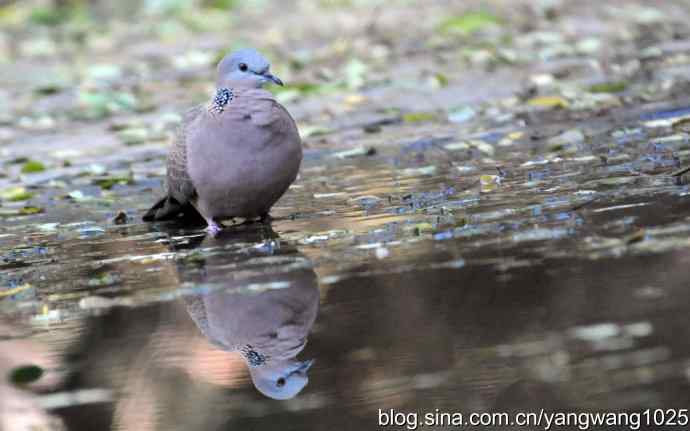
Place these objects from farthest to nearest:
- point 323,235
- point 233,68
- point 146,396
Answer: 1. point 233,68
2. point 323,235
3. point 146,396

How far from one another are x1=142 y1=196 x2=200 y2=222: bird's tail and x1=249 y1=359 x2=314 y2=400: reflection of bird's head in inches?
118

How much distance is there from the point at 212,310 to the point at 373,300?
0.59m

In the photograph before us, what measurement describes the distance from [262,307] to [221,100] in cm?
195

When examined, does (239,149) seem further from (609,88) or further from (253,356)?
(609,88)

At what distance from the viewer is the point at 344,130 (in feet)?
30.6

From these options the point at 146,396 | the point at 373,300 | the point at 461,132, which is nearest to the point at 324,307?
the point at 373,300

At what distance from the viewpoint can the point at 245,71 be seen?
6.29 metres

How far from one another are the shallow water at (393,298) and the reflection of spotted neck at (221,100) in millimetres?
630

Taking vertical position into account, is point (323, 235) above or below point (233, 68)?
below

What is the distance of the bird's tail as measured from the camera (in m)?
6.71

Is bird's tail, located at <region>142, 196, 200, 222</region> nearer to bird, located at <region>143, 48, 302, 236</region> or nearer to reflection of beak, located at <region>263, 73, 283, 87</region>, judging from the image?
bird, located at <region>143, 48, 302, 236</region>

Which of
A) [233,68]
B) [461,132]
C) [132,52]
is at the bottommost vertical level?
[233,68]

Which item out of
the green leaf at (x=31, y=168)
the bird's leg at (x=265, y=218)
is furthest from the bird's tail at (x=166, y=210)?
the green leaf at (x=31, y=168)

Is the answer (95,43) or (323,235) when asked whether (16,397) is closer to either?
(323,235)
